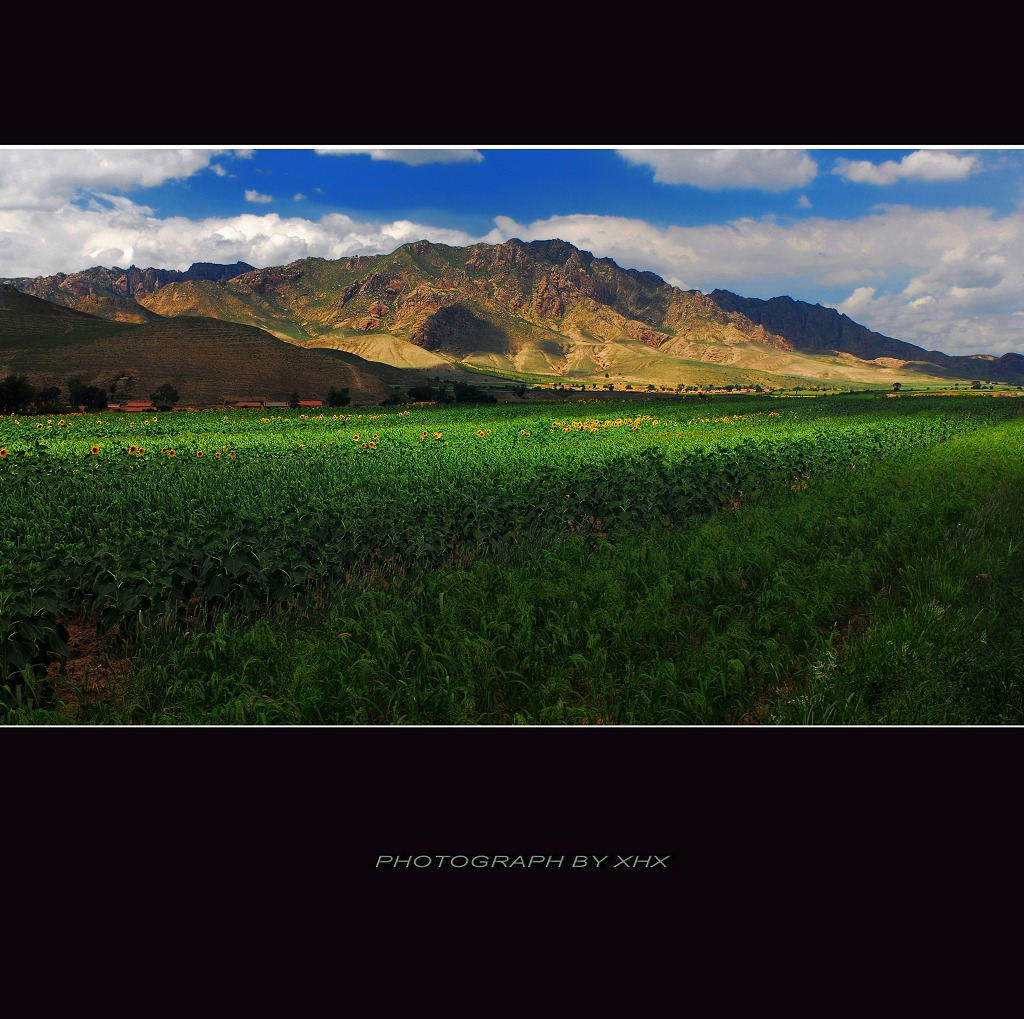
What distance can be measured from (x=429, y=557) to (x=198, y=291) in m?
5.61

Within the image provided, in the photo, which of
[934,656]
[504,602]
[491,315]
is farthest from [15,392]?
[934,656]

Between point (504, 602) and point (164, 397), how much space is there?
2878cm

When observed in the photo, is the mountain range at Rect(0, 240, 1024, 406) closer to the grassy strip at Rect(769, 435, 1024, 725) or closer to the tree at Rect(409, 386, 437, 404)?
the grassy strip at Rect(769, 435, 1024, 725)

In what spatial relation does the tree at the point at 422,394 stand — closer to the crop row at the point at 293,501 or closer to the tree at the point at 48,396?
the crop row at the point at 293,501

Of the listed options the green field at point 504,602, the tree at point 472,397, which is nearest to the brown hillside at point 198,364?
the tree at point 472,397

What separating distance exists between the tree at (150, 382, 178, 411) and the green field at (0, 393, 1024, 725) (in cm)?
1842

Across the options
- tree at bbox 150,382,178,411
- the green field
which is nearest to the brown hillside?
tree at bbox 150,382,178,411

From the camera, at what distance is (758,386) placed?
23.5 m

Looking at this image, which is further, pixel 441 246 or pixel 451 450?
pixel 451 450

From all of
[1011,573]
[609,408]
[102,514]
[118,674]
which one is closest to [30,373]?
[102,514]

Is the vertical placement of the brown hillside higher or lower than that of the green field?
higher

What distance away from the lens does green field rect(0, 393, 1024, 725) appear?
16.3 feet

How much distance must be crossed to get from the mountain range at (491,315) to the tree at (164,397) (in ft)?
38.0

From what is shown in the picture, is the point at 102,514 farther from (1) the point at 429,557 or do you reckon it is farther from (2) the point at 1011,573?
(2) the point at 1011,573
